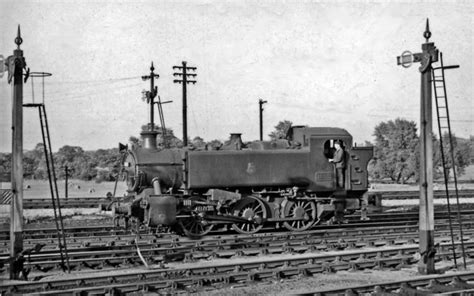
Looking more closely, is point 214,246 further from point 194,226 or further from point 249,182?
point 249,182

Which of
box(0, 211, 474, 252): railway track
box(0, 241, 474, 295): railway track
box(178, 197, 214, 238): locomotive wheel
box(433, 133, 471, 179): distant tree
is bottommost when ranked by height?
box(0, 241, 474, 295): railway track

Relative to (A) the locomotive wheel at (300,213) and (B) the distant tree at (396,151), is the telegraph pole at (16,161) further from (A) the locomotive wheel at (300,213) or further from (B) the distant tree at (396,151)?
(B) the distant tree at (396,151)

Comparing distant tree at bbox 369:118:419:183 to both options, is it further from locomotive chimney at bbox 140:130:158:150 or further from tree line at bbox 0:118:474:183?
locomotive chimney at bbox 140:130:158:150

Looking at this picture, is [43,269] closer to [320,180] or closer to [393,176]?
[320,180]

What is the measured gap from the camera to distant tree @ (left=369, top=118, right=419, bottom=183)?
56.2 meters

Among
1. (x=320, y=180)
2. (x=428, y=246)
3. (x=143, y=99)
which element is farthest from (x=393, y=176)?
(x=428, y=246)

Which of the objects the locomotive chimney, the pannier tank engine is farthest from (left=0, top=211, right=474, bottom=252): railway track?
the locomotive chimney

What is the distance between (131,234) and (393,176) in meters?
46.0

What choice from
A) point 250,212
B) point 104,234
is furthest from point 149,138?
point 250,212

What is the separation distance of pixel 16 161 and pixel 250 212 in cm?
736

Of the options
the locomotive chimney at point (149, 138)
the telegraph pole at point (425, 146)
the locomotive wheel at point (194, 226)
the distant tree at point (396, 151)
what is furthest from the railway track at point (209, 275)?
the distant tree at point (396, 151)

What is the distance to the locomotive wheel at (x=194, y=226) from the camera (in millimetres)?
15342

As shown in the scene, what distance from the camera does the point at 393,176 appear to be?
5800 cm

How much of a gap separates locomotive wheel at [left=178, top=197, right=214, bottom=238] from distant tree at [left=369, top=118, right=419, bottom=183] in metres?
39.7
